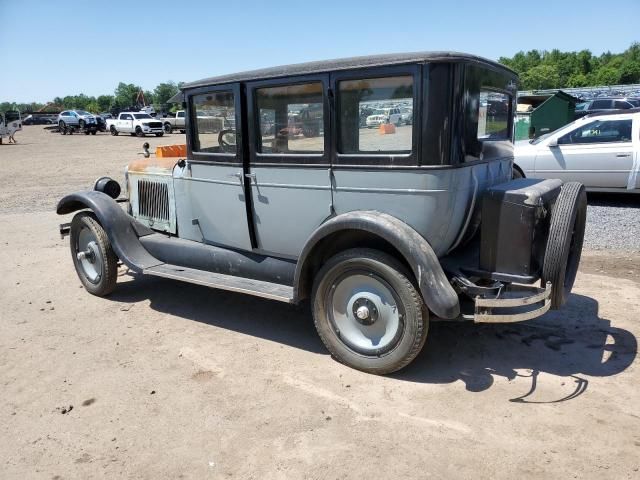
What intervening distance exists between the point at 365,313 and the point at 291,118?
1539 mm

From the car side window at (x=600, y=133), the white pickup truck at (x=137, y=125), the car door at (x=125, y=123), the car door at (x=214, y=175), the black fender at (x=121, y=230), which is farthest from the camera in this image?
the car door at (x=125, y=123)

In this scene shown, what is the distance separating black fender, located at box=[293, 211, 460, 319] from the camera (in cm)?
314

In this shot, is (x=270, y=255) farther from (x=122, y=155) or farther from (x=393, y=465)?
(x=122, y=155)

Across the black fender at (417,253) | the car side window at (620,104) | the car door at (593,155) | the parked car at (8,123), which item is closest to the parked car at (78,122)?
the parked car at (8,123)

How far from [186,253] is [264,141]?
1.39 m

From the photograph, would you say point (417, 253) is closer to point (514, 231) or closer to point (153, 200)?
point (514, 231)

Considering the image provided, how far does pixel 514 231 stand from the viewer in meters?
3.27

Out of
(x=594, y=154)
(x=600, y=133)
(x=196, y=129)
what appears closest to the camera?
(x=196, y=129)

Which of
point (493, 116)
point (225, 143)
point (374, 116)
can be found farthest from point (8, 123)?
point (493, 116)

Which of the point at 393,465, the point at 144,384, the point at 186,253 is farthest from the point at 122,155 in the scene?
the point at 393,465

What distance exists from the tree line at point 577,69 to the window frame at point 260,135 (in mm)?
64941

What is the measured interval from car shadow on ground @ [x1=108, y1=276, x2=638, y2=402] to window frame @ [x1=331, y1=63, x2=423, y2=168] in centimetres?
147

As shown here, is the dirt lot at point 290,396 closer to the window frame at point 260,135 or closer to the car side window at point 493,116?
the window frame at point 260,135

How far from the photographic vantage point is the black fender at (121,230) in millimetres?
4781
